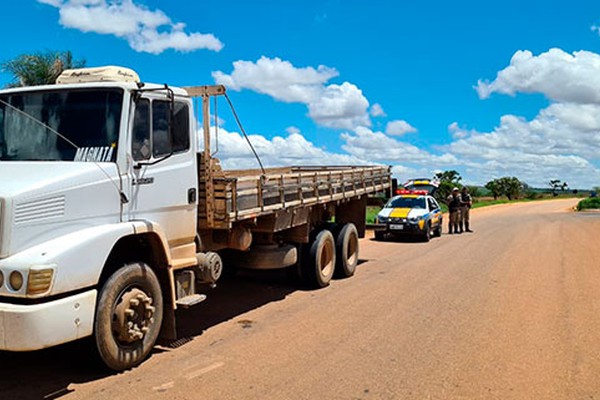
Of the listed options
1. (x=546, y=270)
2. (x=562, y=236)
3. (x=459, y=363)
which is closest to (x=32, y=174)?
(x=459, y=363)

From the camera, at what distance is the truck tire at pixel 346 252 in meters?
10.4

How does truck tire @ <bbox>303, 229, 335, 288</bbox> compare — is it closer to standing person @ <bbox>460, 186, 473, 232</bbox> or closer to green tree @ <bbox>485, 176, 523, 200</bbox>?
standing person @ <bbox>460, 186, 473, 232</bbox>

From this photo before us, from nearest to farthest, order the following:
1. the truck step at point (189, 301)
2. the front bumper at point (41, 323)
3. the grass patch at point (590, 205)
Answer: the front bumper at point (41, 323) < the truck step at point (189, 301) < the grass patch at point (590, 205)

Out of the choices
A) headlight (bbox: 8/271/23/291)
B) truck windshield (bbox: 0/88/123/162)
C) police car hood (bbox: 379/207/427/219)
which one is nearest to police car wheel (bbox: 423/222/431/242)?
A: police car hood (bbox: 379/207/427/219)

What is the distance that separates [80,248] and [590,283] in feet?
28.8

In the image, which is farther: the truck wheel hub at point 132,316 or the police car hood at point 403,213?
the police car hood at point 403,213

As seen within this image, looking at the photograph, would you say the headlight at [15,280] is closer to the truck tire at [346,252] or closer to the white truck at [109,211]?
the white truck at [109,211]

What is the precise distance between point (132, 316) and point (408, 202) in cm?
1464

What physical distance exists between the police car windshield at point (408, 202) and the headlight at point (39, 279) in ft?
50.1

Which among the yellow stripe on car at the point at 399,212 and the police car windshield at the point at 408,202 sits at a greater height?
the police car windshield at the point at 408,202

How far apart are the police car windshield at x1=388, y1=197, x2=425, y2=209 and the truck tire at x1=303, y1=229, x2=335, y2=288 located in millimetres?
9172

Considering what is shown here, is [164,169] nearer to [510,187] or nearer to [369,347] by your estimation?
[369,347]

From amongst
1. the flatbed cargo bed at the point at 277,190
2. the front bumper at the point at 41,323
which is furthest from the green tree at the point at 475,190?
the front bumper at the point at 41,323

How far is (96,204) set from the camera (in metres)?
5.13
